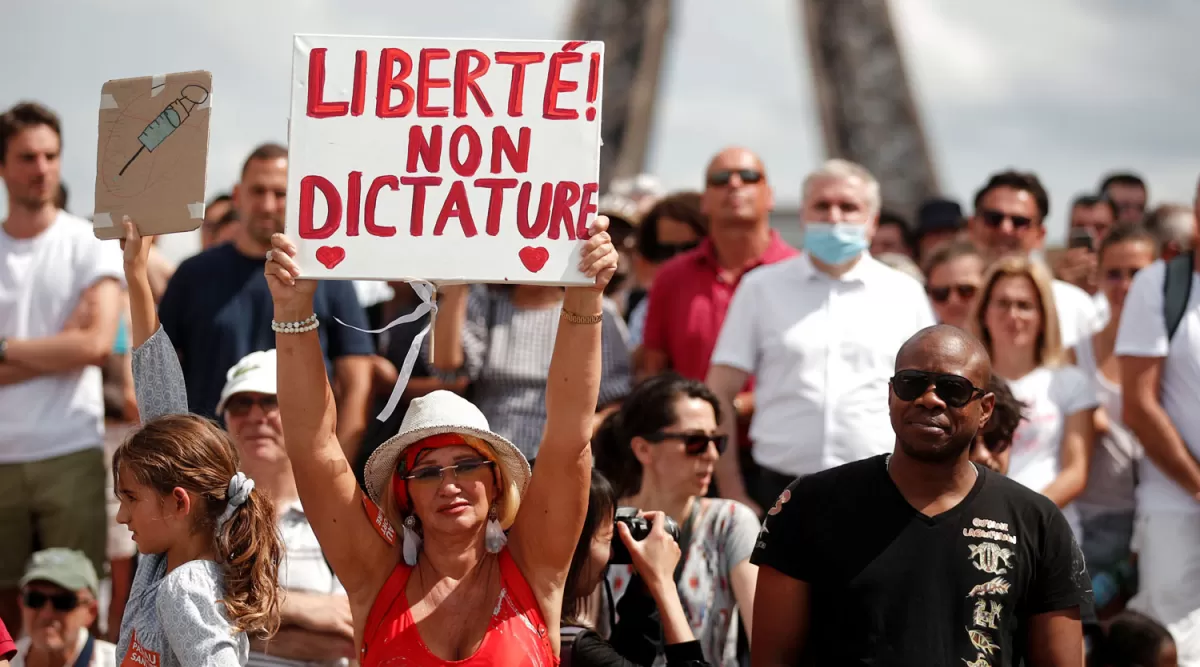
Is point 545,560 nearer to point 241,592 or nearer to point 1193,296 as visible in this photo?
point 241,592

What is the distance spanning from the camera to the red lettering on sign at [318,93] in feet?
11.8

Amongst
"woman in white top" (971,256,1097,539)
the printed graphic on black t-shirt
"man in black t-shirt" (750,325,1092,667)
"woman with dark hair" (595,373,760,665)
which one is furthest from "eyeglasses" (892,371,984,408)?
"woman in white top" (971,256,1097,539)

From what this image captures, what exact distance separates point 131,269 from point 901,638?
216 cm

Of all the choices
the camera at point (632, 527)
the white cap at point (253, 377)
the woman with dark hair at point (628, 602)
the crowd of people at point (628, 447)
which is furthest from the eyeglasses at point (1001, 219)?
the white cap at point (253, 377)

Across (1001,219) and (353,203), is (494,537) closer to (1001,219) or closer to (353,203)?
(353,203)

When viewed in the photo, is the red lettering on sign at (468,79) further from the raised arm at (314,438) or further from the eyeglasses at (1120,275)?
the eyeglasses at (1120,275)

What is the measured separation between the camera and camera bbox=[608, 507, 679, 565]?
13.8 feet

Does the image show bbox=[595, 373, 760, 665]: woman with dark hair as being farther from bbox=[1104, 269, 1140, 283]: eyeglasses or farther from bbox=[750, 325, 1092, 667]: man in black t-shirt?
bbox=[1104, 269, 1140, 283]: eyeglasses

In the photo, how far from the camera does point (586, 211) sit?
3.54 metres

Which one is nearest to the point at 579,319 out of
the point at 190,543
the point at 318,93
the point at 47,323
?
the point at 318,93

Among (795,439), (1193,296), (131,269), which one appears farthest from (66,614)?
(1193,296)

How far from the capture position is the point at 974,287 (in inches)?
245

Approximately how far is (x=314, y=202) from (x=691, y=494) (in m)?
1.70

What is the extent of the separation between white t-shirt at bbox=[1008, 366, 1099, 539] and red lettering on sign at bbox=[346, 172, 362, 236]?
9.65 feet
